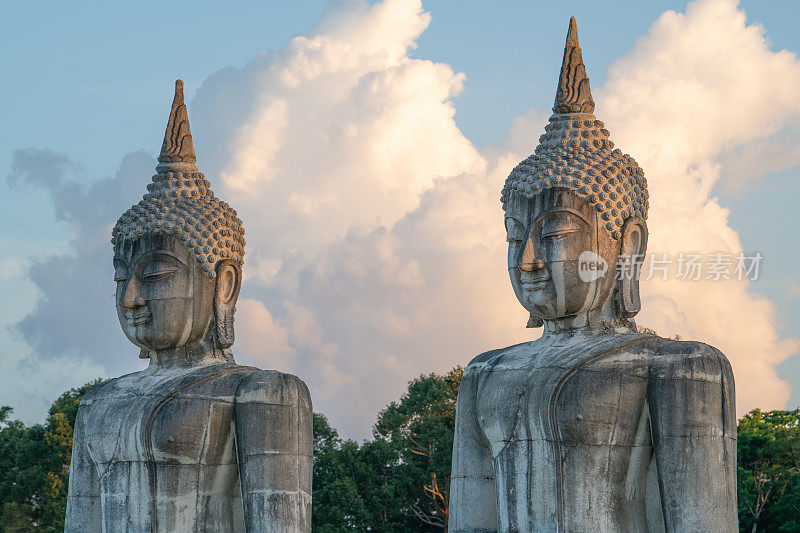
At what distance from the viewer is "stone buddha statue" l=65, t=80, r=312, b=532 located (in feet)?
39.4

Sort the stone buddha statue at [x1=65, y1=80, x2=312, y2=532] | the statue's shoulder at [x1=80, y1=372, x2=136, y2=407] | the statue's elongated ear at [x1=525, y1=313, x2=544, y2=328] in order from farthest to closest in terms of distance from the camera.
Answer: the statue's shoulder at [x1=80, y1=372, x2=136, y2=407]
the stone buddha statue at [x1=65, y1=80, x2=312, y2=532]
the statue's elongated ear at [x1=525, y1=313, x2=544, y2=328]

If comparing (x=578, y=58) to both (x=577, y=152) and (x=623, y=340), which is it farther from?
(x=623, y=340)

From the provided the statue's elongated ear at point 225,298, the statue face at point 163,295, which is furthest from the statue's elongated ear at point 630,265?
the statue face at point 163,295

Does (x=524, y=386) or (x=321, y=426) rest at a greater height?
(x=321, y=426)

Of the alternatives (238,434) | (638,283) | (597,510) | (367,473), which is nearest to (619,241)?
(638,283)

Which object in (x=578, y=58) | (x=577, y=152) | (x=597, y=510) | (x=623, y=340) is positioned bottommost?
(x=597, y=510)

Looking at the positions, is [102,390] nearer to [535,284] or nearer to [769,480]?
[535,284]

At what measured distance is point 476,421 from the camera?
35.8ft

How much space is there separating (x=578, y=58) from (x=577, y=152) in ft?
3.17

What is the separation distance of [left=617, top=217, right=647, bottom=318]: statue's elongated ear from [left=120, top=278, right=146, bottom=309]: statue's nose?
485cm

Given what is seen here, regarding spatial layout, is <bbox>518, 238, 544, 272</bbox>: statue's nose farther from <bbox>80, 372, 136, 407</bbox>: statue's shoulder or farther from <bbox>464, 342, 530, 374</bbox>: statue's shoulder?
<bbox>80, 372, 136, 407</bbox>: statue's shoulder

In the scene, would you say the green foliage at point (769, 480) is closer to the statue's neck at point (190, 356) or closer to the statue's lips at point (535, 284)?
the statue's neck at point (190, 356)

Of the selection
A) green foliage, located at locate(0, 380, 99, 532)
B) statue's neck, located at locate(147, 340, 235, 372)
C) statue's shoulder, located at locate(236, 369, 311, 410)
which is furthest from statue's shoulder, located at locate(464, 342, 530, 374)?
green foliage, located at locate(0, 380, 99, 532)

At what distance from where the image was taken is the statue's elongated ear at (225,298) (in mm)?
12742
